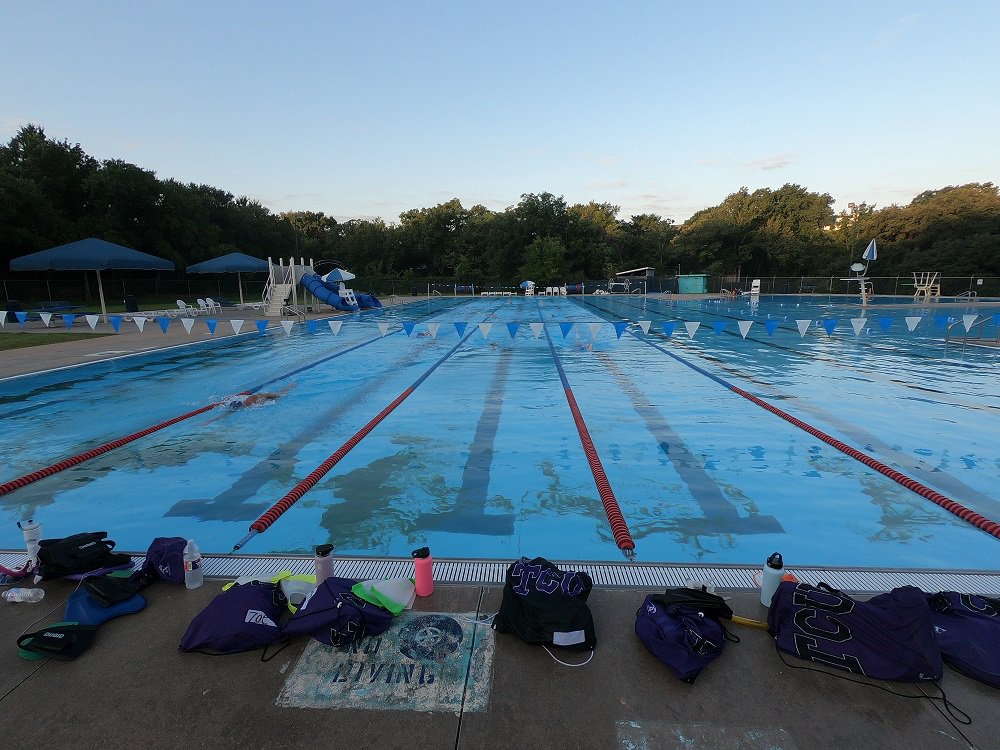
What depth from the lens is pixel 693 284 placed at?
41.5 meters

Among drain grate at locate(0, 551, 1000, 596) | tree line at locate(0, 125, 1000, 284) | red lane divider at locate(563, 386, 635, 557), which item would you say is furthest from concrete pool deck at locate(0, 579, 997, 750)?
tree line at locate(0, 125, 1000, 284)

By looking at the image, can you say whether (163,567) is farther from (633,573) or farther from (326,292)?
(326,292)

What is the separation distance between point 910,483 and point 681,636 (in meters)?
3.70

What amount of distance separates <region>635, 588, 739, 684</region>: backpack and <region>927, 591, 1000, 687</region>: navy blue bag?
84cm

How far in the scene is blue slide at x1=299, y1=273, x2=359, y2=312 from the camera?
2302cm

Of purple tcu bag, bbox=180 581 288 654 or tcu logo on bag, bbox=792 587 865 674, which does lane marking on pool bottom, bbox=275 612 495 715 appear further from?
tcu logo on bag, bbox=792 587 865 674

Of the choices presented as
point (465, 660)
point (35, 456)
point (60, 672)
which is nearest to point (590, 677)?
point (465, 660)

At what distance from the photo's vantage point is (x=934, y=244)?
37812mm

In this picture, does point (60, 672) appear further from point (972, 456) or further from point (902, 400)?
point (902, 400)

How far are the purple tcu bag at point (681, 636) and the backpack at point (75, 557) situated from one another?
2801 mm

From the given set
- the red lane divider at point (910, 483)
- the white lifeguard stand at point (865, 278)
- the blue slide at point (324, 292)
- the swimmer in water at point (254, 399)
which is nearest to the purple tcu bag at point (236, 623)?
the red lane divider at point (910, 483)

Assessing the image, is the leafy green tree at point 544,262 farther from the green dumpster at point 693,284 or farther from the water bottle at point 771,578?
the water bottle at point 771,578

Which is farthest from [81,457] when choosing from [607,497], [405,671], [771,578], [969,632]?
[969,632]

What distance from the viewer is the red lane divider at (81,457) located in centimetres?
463
